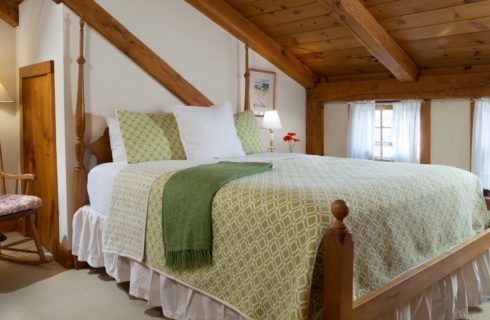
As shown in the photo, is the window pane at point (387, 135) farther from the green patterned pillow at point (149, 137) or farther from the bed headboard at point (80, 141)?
the bed headboard at point (80, 141)

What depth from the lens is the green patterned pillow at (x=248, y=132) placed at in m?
3.70

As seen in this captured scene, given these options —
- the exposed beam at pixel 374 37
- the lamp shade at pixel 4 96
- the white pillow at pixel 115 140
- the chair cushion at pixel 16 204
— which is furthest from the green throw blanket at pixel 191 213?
the lamp shade at pixel 4 96

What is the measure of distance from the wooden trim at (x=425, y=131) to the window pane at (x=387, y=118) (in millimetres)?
416

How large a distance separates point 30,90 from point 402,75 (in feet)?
10.8

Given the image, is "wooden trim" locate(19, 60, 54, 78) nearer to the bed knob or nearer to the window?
the bed knob

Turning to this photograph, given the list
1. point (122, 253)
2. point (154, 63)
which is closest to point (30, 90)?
point (154, 63)

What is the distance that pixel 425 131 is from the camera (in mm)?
4402

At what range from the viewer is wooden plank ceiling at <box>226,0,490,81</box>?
3.36 meters

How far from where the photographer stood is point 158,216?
2293 millimetres

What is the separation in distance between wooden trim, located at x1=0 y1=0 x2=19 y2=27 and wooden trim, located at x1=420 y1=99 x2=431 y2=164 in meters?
3.79

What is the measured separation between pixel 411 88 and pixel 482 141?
808 mm

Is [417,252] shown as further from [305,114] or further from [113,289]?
[305,114]

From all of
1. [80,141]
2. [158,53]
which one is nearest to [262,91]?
[158,53]

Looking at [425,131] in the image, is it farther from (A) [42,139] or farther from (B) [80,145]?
(A) [42,139]
